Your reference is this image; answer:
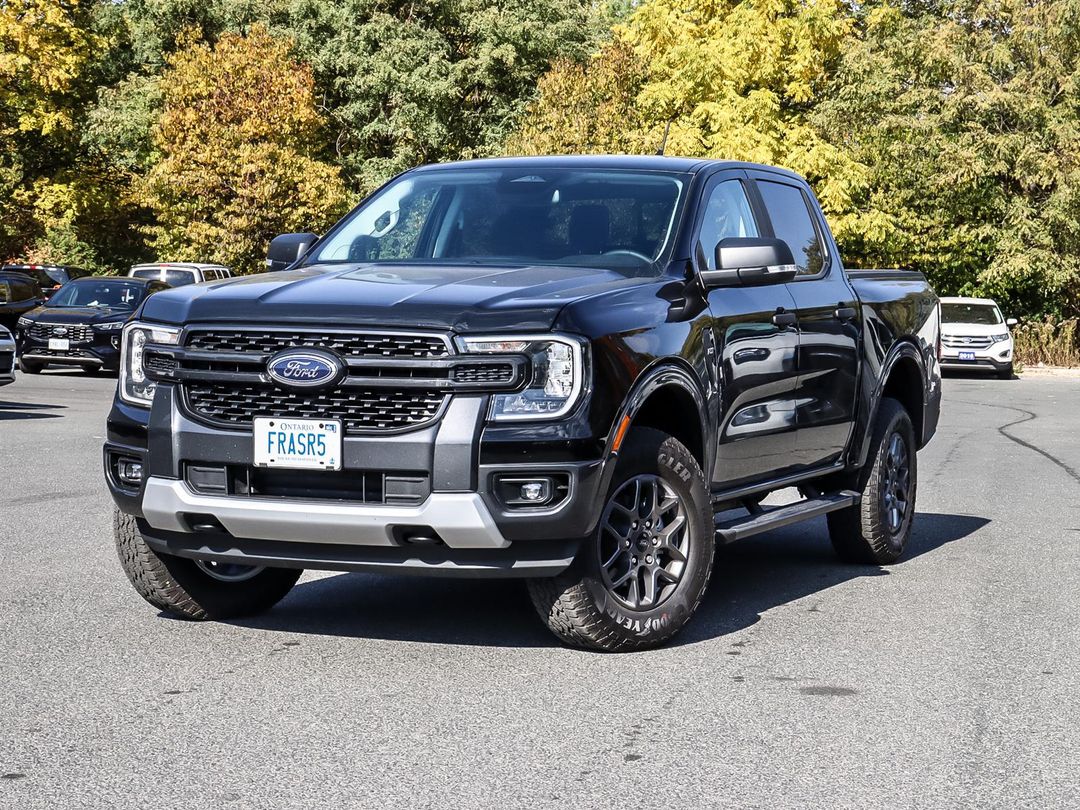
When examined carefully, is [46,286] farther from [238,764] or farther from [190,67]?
[238,764]

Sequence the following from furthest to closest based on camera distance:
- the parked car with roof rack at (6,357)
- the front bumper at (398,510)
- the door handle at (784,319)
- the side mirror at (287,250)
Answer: the parked car with roof rack at (6,357) < the side mirror at (287,250) < the door handle at (784,319) < the front bumper at (398,510)

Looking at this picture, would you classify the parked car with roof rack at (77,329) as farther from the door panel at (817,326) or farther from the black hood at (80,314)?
the door panel at (817,326)

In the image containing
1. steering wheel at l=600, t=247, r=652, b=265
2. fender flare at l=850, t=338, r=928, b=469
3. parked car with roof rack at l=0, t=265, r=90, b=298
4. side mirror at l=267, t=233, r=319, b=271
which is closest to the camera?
steering wheel at l=600, t=247, r=652, b=265

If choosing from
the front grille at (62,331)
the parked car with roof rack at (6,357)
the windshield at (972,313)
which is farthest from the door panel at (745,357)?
the windshield at (972,313)

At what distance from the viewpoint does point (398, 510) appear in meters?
5.77

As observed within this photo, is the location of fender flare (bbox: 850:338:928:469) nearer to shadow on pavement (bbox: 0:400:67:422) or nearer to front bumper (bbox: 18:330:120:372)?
shadow on pavement (bbox: 0:400:67:422)

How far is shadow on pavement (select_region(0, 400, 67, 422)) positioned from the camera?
62.1 feet

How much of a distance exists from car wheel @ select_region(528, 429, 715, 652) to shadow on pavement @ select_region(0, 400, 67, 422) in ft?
43.7

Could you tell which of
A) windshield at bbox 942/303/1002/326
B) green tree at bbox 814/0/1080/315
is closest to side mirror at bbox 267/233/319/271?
windshield at bbox 942/303/1002/326

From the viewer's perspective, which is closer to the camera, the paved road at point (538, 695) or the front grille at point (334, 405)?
the paved road at point (538, 695)

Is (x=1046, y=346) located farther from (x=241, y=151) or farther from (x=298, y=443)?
(x=298, y=443)

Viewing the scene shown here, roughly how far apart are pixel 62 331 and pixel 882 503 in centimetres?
2212

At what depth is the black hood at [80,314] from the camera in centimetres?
2862

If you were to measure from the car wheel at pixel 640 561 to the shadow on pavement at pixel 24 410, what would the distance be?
524 inches
